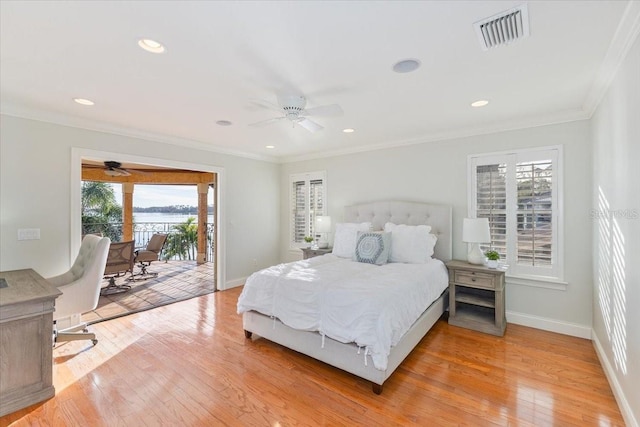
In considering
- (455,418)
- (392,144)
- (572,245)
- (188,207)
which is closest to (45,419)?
(455,418)

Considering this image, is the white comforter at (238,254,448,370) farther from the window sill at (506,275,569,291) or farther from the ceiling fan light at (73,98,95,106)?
the ceiling fan light at (73,98,95,106)

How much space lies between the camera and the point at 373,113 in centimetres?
333

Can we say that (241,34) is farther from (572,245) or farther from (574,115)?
(572,245)

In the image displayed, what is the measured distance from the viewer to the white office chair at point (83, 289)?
2.92 m

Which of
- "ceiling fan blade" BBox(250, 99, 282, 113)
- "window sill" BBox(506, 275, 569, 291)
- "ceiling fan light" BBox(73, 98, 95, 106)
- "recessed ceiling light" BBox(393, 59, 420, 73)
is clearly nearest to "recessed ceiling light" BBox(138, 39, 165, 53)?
"ceiling fan blade" BBox(250, 99, 282, 113)

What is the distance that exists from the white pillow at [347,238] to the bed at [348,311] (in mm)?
178

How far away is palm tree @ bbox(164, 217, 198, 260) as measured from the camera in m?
8.57

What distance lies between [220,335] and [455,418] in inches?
96.5

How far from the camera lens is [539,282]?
349 cm

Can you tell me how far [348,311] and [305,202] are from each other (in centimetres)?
367

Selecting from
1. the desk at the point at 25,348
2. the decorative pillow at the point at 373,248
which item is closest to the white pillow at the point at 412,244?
the decorative pillow at the point at 373,248

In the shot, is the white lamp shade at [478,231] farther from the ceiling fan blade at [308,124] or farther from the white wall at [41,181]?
the white wall at [41,181]

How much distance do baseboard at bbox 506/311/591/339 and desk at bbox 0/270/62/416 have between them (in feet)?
15.6

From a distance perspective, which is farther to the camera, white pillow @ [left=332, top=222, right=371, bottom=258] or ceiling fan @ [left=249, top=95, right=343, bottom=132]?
white pillow @ [left=332, top=222, right=371, bottom=258]
